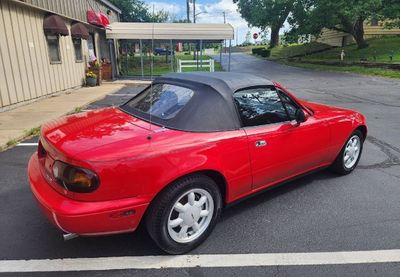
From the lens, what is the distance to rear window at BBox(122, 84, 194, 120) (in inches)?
130

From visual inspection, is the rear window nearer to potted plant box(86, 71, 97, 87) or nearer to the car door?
the car door

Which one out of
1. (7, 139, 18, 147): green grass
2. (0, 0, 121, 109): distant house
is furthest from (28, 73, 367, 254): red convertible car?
(0, 0, 121, 109): distant house

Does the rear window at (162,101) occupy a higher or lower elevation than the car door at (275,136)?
higher

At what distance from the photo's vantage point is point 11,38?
9469 millimetres

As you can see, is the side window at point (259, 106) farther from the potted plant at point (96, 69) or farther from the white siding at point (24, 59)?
the potted plant at point (96, 69)

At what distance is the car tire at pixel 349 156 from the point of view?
4566 mm

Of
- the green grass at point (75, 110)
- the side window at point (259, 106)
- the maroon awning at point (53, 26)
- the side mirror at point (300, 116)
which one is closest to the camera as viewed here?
the side window at point (259, 106)

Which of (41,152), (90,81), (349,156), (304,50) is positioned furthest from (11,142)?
(304,50)

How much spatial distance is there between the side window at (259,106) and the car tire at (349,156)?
1.33 m

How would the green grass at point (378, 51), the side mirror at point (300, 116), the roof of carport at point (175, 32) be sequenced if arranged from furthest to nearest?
the green grass at point (378, 51) < the roof of carport at point (175, 32) < the side mirror at point (300, 116)

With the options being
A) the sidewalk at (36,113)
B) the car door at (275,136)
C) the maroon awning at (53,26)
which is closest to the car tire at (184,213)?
the car door at (275,136)

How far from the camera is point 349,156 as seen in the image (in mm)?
4707

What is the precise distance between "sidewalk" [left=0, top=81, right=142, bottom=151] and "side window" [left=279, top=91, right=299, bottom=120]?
15.8 ft

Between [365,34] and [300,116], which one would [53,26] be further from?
[365,34]
